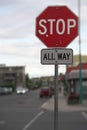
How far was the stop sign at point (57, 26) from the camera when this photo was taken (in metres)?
10.1

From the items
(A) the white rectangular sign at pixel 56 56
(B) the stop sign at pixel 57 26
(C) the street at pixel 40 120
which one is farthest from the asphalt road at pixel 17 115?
(B) the stop sign at pixel 57 26

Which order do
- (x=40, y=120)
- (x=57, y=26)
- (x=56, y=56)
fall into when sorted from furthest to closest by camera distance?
(x=40, y=120) < (x=56, y=56) < (x=57, y=26)

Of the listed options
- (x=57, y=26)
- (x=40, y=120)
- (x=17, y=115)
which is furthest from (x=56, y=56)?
(x=17, y=115)

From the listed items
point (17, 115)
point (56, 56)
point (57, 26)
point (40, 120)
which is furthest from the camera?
point (17, 115)

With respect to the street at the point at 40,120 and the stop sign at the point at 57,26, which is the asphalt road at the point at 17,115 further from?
the stop sign at the point at 57,26

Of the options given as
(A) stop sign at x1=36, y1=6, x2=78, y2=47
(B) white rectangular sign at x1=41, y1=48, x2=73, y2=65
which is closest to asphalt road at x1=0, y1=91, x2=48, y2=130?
(B) white rectangular sign at x1=41, y1=48, x2=73, y2=65

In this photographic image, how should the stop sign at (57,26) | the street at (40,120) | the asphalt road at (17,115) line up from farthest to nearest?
the asphalt road at (17,115) < the street at (40,120) < the stop sign at (57,26)

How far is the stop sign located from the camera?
10.1m

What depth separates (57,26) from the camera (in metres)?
10.1

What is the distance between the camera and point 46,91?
7844 centimetres

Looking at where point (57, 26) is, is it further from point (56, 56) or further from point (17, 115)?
point (17, 115)

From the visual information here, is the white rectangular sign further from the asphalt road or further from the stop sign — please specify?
the asphalt road

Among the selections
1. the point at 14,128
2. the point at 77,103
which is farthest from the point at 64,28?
the point at 77,103

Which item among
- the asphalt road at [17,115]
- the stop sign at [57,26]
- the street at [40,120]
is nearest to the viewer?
the stop sign at [57,26]
